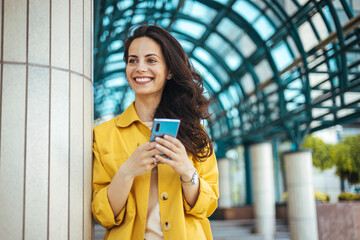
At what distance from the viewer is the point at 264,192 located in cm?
1364

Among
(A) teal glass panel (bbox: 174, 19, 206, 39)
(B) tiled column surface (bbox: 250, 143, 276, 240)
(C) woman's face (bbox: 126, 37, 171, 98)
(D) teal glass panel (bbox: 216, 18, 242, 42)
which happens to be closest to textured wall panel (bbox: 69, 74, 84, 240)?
(C) woman's face (bbox: 126, 37, 171, 98)

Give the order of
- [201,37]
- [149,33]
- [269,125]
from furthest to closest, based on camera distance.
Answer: [201,37], [269,125], [149,33]

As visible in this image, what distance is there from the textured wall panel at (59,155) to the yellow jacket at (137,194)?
23cm

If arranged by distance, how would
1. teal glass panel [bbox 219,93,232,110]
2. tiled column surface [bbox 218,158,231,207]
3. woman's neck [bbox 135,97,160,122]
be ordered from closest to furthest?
woman's neck [bbox 135,97,160,122] → teal glass panel [bbox 219,93,232,110] → tiled column surface [bbox 218,158,231,207]

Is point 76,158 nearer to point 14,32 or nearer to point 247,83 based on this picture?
point 14,32

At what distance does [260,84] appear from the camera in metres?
12.5

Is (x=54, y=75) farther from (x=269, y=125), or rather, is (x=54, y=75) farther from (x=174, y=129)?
(x=269, y=125)

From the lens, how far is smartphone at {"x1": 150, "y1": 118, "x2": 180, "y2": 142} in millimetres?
1656

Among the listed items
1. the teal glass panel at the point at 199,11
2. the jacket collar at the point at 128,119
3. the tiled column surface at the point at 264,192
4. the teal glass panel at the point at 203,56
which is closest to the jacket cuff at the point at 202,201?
the jacket collar at the point at 128,119

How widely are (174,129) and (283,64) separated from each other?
9969 millimetres

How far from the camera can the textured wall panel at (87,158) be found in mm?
1926

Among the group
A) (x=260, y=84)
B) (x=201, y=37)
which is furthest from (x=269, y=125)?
(x=201, y=37)

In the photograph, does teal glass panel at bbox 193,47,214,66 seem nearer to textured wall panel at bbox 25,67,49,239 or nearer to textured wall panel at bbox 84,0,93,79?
textured wall panel at bbox 84,0,93,79

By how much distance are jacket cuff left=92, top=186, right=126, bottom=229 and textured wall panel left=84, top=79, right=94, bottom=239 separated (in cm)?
4
